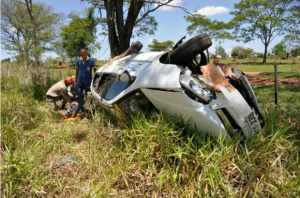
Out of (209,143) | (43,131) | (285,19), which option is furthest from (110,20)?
(285,19)

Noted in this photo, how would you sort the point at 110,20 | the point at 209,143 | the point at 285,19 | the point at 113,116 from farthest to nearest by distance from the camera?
the point at 285,19 < the point at 110,20 < the point at 113,116 < the point at 209,143

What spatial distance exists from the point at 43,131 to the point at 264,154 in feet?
11.2

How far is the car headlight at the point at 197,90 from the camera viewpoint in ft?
8.28

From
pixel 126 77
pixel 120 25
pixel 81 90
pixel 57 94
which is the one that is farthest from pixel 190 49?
pixel 120 25

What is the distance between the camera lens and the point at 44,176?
2.47 metres

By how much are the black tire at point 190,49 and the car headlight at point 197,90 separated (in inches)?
20.7

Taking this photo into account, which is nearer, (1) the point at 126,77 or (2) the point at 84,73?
(1) the point at 126,77

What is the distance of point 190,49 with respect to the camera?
3.03 m

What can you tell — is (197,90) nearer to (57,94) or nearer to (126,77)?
(126,77)

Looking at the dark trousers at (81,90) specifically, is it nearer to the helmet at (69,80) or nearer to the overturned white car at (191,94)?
the helmet at (69,80)

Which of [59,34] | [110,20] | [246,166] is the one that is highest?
[59,34]

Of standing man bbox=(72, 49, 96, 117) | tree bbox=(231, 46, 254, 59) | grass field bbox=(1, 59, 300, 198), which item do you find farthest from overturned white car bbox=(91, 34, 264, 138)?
tree bbox=(231, 46, 254, 59)

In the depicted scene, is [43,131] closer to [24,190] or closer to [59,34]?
[24,190]

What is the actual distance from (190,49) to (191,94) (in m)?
0.76
